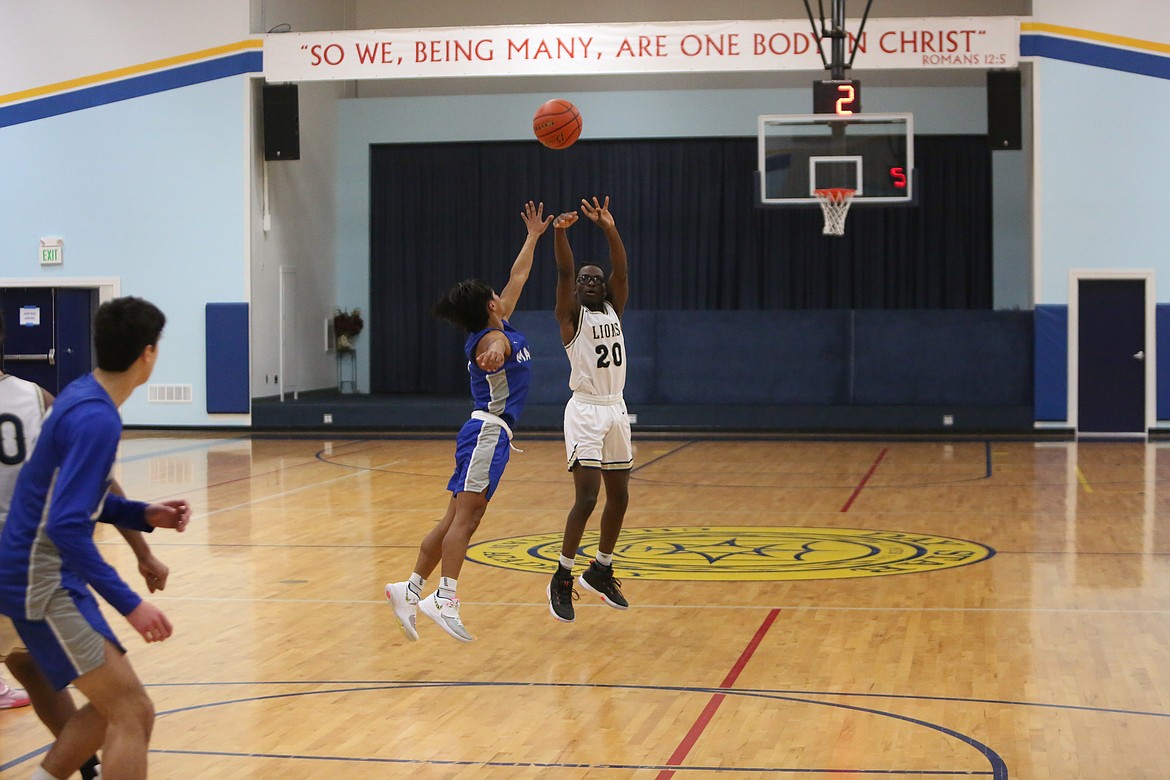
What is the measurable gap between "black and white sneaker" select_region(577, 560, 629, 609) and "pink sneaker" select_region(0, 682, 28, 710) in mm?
2583

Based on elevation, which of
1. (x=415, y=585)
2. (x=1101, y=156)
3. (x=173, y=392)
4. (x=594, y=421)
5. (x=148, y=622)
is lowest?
(x=415, y=585)

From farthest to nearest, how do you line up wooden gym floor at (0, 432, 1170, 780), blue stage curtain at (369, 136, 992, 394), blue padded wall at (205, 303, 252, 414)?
blue stage curtain at (369, 136, 992, 394)
blue padded wall at (205, 303, 252, 414)
wooden gym floor at (0, 432, 1170, 780)

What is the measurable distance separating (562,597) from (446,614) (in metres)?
0.74

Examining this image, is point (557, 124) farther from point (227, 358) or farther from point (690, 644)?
point (227, 358)

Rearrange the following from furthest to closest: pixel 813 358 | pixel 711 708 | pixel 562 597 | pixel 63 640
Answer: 1. pixel 813 358
2. pixel 562 597
3. pixel 711 708
4. pixel 63 640

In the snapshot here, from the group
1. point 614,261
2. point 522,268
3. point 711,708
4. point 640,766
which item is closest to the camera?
point 640,766

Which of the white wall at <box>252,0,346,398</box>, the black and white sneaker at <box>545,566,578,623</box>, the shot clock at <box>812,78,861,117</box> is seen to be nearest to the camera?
Answer: the black and white sneaker at <box>545,566,578,623</box>

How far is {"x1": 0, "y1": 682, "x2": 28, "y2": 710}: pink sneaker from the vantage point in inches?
193

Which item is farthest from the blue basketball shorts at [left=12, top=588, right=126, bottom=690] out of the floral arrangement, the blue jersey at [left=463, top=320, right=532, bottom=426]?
the floral arrangement

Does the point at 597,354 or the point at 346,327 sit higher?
the point at 346,327

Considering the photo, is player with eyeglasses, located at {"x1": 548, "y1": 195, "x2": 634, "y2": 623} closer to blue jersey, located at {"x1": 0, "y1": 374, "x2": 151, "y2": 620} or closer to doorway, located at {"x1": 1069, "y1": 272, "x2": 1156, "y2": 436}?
blue jersey, located at {"x1": 0, "y1": 374, "x2": 151, "y2": 620}

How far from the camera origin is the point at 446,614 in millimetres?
5672

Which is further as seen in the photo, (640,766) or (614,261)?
(614,261)

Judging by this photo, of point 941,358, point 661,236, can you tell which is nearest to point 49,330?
point 661,236
